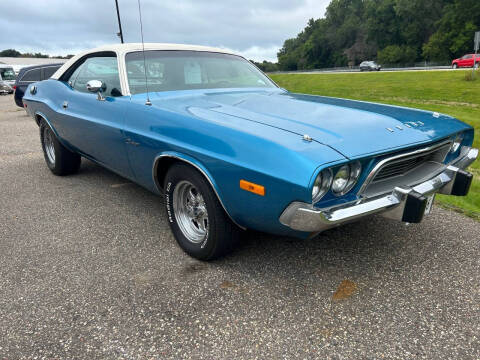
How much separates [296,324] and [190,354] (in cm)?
59

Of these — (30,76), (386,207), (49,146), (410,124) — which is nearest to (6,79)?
(30,76)

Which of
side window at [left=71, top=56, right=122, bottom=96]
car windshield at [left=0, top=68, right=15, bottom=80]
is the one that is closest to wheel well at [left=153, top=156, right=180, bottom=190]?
side window at [left=71, top=56, right=122, bottom=96]

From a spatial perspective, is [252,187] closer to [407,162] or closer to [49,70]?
[407,162]

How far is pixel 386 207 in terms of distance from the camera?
2125 mm

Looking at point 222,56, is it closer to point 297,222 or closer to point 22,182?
point 297,222

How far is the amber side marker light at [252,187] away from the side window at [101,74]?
1652 millimetres

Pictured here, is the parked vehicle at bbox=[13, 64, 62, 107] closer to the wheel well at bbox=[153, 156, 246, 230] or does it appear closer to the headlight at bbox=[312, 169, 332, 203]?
the wheel well at bbox=[153, 156, 246, 230]

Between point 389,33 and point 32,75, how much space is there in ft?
223

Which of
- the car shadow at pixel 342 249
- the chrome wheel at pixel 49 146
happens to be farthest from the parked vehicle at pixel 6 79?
the car shadow at pixel 342 249

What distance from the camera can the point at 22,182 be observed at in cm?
462

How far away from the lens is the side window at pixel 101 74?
10.9 ft

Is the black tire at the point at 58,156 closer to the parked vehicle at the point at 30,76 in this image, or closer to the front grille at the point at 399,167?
the front grille at the point at 399,167

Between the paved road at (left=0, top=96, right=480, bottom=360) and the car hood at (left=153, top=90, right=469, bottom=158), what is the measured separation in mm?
902

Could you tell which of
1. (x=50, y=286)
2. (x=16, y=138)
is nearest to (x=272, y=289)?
(x=50, y=286)
